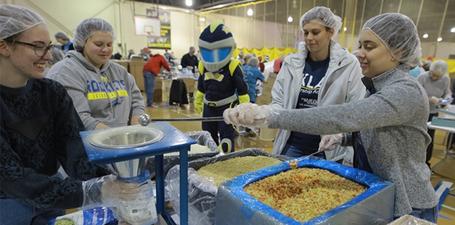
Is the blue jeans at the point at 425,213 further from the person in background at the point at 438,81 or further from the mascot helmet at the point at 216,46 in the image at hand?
the person in background at the point at 438,81

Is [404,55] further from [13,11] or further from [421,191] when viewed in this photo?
[13,11]

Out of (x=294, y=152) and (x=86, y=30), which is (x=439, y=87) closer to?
(x=294, y=152)

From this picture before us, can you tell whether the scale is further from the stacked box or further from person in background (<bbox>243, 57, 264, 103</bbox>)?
person in background (<bbox>243, 57, 264, 103</bbox>)

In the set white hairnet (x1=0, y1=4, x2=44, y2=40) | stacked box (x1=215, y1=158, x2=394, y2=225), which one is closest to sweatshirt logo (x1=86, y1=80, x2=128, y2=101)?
white hairnet (x1=0, y1=4, x2=44, y2=40)

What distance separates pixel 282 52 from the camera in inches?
351

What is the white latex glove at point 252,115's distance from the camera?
83cm

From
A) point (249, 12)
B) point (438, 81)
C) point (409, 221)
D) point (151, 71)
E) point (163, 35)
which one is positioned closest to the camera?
point (409, 221)

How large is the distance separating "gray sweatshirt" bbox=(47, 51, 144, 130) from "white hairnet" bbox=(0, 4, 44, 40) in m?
0.49

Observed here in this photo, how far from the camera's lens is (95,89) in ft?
4.63

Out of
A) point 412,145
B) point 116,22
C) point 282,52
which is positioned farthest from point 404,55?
point 116,22

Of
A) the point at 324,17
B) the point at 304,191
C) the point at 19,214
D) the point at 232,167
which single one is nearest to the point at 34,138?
the point at 19,214

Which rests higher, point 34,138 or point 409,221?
point 34,138

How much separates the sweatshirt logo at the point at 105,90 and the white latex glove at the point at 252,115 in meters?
0.85

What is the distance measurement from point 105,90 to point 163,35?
32.7 ft
